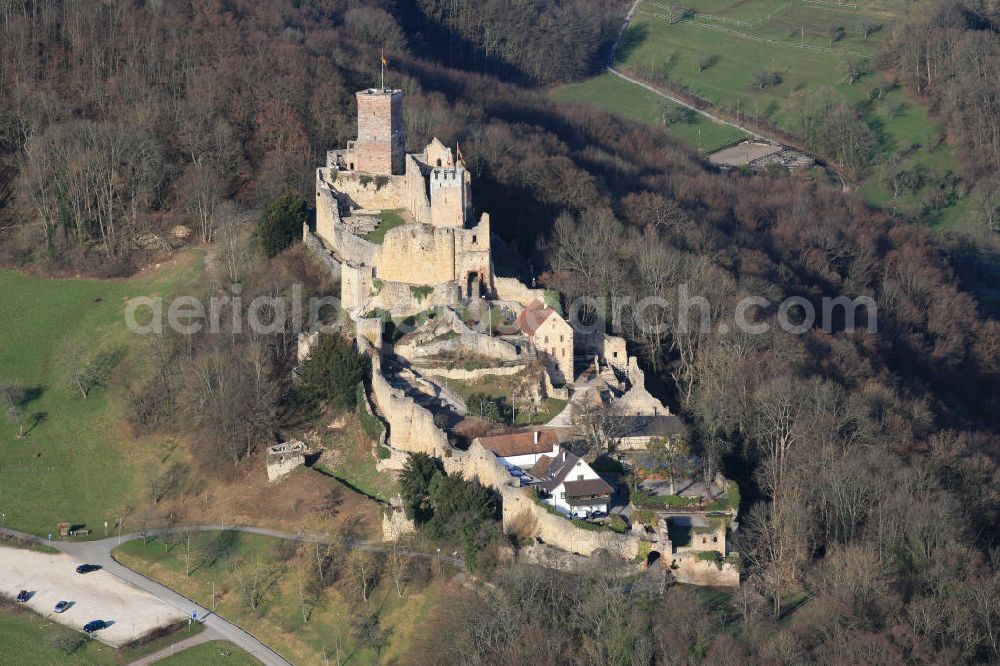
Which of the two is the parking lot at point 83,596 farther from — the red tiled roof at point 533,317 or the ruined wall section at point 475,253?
the ruined wall section at point 475,253

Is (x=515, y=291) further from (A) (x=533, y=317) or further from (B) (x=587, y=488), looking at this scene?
(B) (x=587, y=488)

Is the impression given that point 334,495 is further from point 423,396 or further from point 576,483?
point 576,483

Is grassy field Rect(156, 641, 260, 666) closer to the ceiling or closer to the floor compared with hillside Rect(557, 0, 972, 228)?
closer to the ceiling

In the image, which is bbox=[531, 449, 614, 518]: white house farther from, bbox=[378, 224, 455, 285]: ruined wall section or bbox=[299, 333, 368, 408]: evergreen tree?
bbox=[378, 224, 455, 285]: ruined wall section

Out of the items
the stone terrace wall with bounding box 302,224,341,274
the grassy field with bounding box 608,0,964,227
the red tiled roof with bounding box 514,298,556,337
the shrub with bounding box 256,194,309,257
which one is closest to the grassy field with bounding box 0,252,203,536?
the shrub with bounding box 256,194,309,257

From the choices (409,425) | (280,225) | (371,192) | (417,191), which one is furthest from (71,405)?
(409,425)

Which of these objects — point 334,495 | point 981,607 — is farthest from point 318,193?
point 981,607
